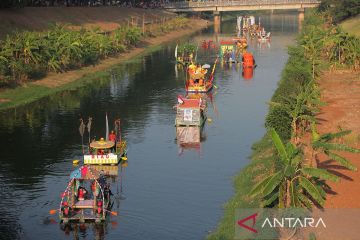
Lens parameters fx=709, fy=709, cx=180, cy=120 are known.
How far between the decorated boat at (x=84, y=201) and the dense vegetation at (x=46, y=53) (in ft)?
140

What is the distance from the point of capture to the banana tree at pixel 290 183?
116 ft

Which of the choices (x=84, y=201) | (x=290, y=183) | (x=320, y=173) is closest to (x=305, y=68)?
(x=84, y=201)

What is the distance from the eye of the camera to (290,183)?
35781 millimetres

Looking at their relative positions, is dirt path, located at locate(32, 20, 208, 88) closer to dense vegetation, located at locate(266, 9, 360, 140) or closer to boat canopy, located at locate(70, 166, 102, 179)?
dense vegetation, located at locate(266, 9, 360, 140)

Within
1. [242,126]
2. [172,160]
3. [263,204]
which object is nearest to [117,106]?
[242,126]

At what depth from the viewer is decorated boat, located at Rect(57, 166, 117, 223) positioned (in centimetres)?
3997

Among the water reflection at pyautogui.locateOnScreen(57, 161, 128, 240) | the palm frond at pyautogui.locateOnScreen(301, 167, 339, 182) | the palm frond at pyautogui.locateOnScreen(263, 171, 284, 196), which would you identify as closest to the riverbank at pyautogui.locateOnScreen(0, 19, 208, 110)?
the water reflection at pyautogui.locateOnScreen(57, 161, 128, 240)

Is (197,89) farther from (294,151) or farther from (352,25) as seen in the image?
(352,25)

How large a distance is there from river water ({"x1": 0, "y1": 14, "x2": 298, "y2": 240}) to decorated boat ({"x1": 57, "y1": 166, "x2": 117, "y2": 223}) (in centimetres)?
71

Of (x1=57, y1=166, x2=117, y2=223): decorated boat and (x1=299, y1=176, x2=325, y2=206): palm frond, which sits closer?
(x1=299, y1=176, x2=325, y2=206): palm frond

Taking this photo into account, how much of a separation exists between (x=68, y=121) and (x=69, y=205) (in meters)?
28.5

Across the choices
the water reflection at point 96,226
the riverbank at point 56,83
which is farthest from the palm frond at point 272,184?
the riverbank at point 56,83

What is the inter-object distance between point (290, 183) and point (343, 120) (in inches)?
1105

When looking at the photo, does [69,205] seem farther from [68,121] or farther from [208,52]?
[208,52]
